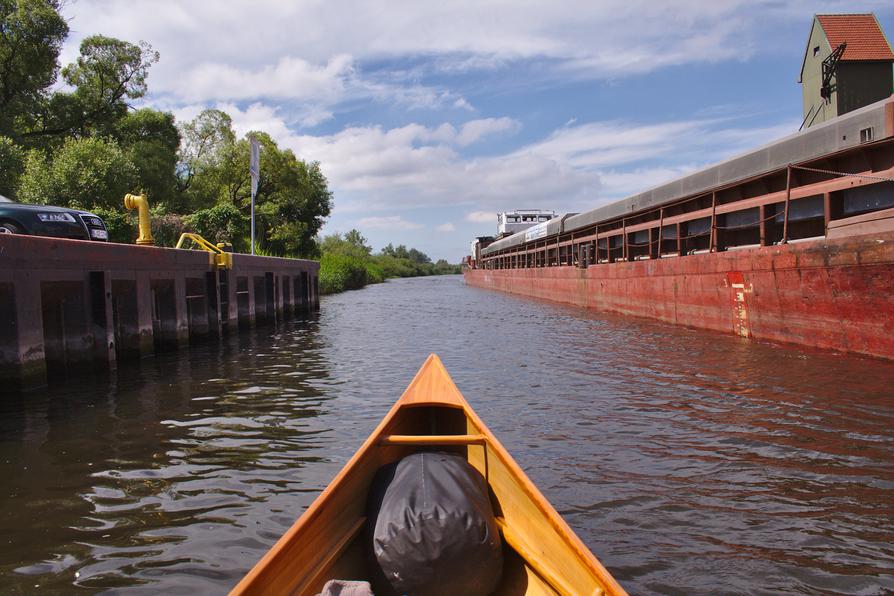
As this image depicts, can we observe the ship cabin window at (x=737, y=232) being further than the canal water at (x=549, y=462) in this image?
Yes

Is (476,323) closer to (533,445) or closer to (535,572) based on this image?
(533,445)

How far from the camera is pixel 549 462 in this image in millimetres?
5223

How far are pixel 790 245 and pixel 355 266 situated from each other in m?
47.7

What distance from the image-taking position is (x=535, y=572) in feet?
9.52

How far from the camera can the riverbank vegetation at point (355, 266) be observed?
46094 millimetres

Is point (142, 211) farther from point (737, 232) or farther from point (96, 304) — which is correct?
point (737, 232)

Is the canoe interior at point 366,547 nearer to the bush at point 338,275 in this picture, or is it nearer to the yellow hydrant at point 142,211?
the yellow hydrant at point 142,211

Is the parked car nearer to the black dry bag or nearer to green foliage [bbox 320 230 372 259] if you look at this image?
the black dry bag

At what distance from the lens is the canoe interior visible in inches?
102

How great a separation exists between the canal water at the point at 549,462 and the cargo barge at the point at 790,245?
602 millimetres

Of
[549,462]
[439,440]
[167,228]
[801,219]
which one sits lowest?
[549,462]

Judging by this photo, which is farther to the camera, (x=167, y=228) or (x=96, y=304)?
(x=167, y=228)

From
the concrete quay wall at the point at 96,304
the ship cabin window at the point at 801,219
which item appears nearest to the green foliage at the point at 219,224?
the concrete quay wall at the point at 96,304

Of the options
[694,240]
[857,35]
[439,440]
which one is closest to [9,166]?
[694,240]
